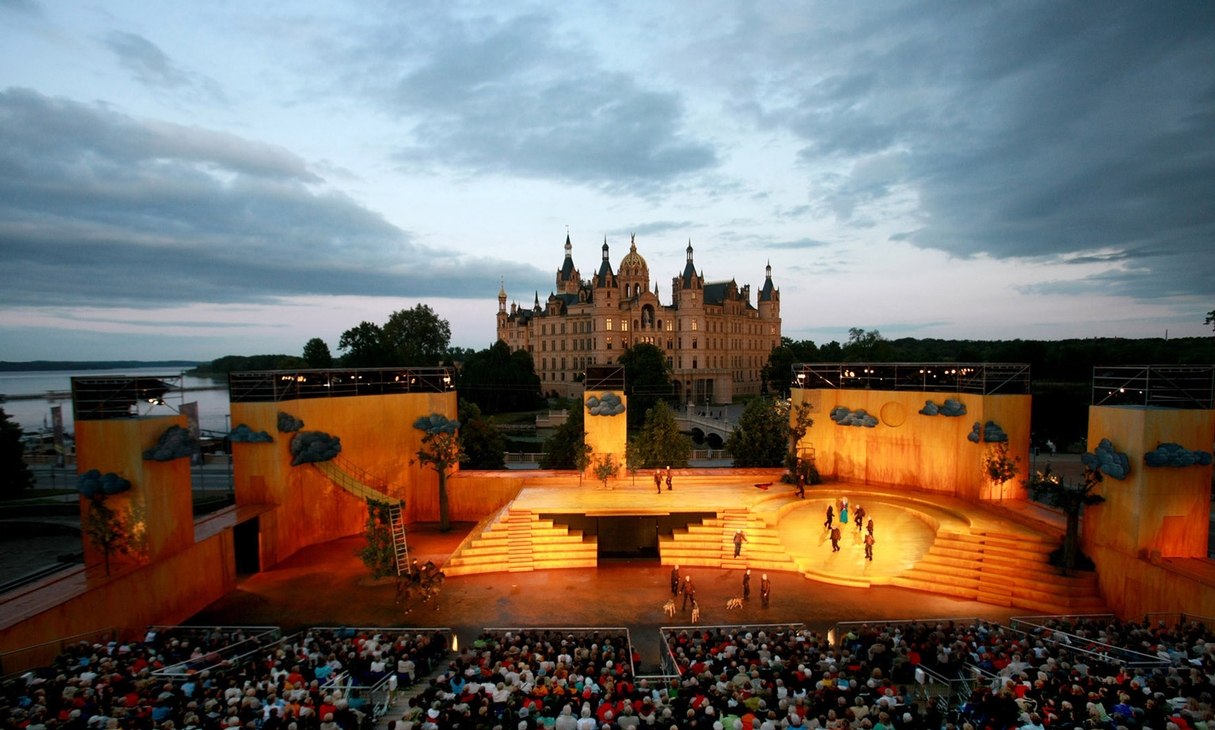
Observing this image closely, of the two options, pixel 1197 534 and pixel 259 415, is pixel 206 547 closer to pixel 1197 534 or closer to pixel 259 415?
pixel 259 415

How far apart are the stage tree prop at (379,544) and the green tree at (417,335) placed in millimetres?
45440

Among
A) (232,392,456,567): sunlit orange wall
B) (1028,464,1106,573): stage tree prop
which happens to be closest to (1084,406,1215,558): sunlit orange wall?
(1028,464,1106,573): stage tree prop

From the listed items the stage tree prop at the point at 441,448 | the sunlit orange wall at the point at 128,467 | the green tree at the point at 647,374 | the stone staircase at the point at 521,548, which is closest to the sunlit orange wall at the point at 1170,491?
the stone staircase at the point at 521,548

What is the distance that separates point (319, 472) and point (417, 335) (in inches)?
1807

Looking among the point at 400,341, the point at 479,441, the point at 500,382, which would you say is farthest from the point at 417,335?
the point at 479,441

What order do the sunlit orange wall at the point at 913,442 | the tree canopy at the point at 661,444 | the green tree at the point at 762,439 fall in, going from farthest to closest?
the green tree at the point at 762,439 < the tree canopy at the point at 661,444 < the sunlit orange wall at the point at 913,442

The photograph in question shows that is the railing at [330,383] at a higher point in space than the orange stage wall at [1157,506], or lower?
higher

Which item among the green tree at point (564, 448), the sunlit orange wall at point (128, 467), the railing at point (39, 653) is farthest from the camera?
the green tree at point (564, 448)

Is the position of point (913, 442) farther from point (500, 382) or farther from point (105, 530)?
point (500, 382)

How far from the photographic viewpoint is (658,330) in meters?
81.8

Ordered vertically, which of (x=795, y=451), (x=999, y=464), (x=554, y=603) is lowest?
(x=554, y=603)

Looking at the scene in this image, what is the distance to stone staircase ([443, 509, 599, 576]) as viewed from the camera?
17.3 meters

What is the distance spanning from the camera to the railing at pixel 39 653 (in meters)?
10.3

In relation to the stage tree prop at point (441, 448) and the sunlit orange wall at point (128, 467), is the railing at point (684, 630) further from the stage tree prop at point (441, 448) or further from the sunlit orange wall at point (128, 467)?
the sunlit orange wall at point (128, 467)
